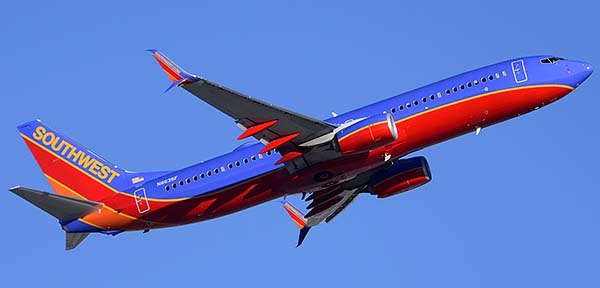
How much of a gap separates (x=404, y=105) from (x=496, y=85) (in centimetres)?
496

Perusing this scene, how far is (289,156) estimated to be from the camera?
54250 mm

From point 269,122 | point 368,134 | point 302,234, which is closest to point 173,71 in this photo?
point 269,122

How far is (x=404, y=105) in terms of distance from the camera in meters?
54.6

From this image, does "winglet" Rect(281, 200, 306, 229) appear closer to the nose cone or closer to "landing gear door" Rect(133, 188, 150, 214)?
"landing gear door" Rect(133, 188, 150, 214)

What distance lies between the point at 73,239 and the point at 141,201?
4.52 m

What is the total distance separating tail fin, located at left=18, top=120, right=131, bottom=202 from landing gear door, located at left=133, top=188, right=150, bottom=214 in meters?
1.63

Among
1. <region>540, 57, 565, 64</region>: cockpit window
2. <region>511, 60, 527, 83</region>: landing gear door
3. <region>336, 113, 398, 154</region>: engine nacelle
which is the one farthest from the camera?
<region>540, 57, 565, 64</region>: cockpit window

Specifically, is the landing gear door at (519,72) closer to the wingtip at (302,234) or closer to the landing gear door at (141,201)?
the wingtip at (302,234)

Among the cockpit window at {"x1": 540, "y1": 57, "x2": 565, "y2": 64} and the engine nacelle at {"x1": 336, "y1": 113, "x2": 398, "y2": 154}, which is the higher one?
the cockpit window at {"x1": 540, "y1": 57, "x2": 565, "y2": 64}


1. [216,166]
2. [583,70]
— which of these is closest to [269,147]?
[216,166]

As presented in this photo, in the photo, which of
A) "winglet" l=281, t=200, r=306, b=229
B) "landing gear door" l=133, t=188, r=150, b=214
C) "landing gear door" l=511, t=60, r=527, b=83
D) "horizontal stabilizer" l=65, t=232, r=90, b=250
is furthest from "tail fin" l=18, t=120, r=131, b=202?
"landing gear door" l=511, t=60, r=527, b=83

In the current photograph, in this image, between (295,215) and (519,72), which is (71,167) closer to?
(295,215)

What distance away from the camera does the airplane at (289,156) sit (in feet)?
174

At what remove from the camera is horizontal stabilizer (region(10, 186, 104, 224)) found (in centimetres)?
5444
